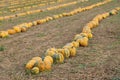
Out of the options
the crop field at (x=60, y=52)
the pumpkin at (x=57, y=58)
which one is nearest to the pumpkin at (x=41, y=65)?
the crop field at (x=60, y=52)

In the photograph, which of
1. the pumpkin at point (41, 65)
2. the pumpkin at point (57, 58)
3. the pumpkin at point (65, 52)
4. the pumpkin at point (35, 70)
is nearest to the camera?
the pumpkin at point (35, 70)

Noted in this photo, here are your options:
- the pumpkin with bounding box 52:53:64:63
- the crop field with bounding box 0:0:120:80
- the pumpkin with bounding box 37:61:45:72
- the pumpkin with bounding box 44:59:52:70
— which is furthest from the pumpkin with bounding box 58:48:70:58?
the pumpkin with bounding box 37:61:45:72

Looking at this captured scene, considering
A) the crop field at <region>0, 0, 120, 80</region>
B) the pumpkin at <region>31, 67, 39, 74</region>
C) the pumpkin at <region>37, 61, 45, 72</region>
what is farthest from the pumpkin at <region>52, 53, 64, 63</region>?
the pumpkin at <region>31, 67, 39, 74</region>

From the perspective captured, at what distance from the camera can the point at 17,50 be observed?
1017cm

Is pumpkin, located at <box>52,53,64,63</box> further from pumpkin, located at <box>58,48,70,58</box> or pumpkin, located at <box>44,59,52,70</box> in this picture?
pumpkin, located at <box>44,59,52,70</box>

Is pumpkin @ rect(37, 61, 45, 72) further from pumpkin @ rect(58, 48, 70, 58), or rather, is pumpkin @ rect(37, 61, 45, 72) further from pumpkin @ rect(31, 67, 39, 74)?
pumpkin @ rect(58, 48, 70, 58)

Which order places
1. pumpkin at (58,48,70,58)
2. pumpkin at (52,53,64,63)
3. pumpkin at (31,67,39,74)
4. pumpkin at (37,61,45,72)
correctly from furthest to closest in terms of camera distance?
pumpkin at (58,48,70,58) < pumpkin at (52,53,64,63) < pumpkin at (37,61,45,72) < pumpkin at (31,67,39,74)

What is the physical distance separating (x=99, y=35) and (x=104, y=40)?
0.97 m

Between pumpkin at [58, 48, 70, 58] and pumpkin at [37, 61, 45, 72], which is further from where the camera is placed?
pumpkin at [58, 48, 70, 58]

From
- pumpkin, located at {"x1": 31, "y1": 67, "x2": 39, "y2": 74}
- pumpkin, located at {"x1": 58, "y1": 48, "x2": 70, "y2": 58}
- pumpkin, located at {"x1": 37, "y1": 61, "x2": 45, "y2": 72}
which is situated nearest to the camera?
pumpkin, located at {"x1": 31, "y1": 67, "x2": 39, "y2": 74}

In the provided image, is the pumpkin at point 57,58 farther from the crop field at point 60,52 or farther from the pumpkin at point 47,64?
the pumpkin at point 47,64

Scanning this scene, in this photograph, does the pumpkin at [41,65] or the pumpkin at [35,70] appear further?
the pumpkin at [41,65]

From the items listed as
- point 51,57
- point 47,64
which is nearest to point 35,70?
point 47,64

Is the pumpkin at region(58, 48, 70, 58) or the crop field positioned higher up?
the pumpkin at region(58, 48, 70, 58)
